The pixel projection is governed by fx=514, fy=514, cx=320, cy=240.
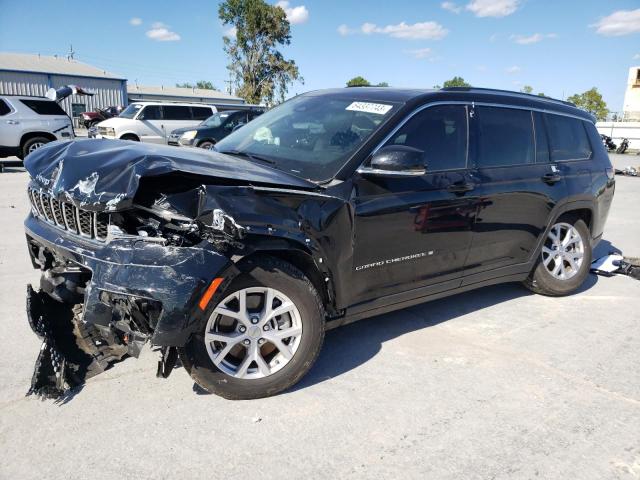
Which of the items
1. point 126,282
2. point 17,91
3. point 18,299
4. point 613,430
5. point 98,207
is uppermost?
point 17,91

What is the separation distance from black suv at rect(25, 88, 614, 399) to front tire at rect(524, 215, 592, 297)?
447mm

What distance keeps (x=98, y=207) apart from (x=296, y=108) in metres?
2.13

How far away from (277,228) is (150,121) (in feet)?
54.2

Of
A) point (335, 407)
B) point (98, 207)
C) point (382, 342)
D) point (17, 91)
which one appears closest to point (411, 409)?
point (335, 407)

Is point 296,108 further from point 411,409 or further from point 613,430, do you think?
point 613,430

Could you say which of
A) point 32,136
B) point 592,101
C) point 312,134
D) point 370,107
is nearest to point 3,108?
point 32,136

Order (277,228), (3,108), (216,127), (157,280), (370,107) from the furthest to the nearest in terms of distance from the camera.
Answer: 1. (216,127)
2. (3,108)
3. (370,107)
4. (277,228)
5. (157,280)

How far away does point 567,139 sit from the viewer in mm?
4945

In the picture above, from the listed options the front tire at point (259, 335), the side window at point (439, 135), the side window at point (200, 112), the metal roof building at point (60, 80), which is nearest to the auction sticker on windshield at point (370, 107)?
the side window at point (439, 135)

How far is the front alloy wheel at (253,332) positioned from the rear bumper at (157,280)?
8.9 inches

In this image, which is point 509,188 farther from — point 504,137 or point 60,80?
point 60,80

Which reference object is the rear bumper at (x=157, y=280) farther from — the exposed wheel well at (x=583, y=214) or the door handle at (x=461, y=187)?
the exposed wheel well at (x=583, y=214)

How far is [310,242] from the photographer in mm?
2996

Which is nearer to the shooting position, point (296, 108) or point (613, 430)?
point (613, 430)
